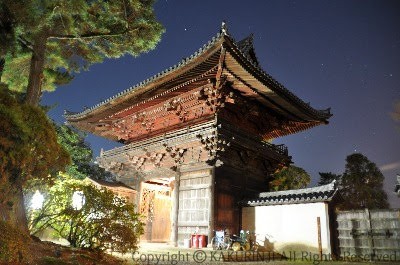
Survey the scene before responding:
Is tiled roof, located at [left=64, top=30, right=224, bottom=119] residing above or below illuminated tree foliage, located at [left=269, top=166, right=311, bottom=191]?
above

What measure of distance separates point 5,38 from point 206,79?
754 centimetres

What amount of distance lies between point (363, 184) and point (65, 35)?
38.4 meters

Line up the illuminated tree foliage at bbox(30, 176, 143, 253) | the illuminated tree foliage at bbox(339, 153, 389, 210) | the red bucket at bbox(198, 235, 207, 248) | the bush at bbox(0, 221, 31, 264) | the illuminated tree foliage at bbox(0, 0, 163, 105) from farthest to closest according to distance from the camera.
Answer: the illuminated tree foliage at bbox(339, 153, 389, 210)
the red bucket at bbox(198, 235, 207, 248)
the illuminated tree foliage at bbox(0, 0, 163, 105)
the illuminated tree foliage at bbox(30, 176, 143, 253)
the bush at bbox(0, 221, 31, 264)

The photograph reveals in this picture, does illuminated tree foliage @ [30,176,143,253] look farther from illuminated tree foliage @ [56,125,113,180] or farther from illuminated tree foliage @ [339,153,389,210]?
illuminated tree foliage @ [339,153,389,210]

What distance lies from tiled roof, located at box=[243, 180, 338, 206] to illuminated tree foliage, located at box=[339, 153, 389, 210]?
1085 inches

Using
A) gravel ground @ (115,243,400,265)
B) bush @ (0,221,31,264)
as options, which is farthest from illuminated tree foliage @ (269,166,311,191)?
bush @ (0,221,31,264)

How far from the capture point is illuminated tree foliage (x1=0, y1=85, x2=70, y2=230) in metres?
5.89

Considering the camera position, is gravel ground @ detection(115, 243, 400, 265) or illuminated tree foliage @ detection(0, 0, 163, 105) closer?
illuminated tree foliage @ detection(0, 0, 163, 105)

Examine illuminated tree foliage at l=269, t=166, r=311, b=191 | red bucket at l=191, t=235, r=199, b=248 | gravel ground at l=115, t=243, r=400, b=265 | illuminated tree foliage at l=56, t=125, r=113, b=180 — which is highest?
illuminated tree foliage at l=56, t=125, r=113, b=180

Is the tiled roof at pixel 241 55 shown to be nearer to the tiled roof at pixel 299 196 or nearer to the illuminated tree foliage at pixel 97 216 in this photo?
the tiled roof at pixel 299 196

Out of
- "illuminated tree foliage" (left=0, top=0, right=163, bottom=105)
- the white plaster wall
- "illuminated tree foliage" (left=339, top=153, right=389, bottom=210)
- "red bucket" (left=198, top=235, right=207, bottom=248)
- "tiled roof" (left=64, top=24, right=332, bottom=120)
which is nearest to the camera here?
"illuminated tree foliage" (left=0, top=0, right=163, bottom=105)

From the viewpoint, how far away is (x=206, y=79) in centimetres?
1330

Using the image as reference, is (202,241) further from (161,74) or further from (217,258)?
(161,74)

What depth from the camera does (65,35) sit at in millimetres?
9789
